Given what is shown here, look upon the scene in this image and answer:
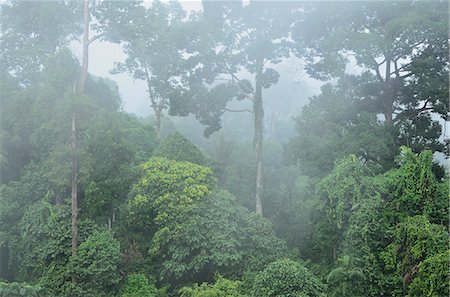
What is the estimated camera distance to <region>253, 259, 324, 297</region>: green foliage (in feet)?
40.3

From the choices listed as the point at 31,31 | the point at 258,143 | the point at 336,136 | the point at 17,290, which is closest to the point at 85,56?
the point at 31,31

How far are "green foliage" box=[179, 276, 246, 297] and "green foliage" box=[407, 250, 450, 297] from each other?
448cm

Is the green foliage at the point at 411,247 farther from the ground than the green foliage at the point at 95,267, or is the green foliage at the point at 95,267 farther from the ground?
the green foliage at the point at 411,247

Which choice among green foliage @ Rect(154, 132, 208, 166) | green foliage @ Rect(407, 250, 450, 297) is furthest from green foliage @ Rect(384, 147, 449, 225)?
green foliage @ Rect(154, 132, 208, 166)

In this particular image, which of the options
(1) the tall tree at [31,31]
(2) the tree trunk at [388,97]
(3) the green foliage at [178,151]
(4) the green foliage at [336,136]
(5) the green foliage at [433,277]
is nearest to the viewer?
(5) the green foliage at [433,277]

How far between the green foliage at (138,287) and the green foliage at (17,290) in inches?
99.3

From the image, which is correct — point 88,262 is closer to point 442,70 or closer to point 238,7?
point 238,7

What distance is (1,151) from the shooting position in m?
17.5

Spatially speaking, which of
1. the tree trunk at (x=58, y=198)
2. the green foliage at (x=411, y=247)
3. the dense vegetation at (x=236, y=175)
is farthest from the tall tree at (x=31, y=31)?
the green foliage at (x=411, y=247)

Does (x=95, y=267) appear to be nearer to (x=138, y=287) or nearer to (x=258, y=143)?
(x=138, y=287)

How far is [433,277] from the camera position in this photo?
11672 mm

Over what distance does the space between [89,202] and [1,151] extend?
4.10 m

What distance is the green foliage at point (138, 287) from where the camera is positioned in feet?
47.6

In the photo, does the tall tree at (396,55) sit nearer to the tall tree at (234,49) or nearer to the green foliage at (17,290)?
the tall tree at (234,49)
